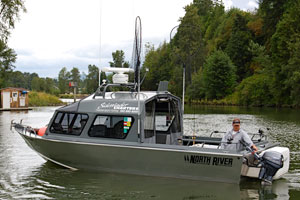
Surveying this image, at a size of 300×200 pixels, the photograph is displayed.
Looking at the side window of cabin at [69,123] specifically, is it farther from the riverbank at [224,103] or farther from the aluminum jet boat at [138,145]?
the riverbank at [224,103]

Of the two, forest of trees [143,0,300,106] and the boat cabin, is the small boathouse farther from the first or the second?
the boat cabin

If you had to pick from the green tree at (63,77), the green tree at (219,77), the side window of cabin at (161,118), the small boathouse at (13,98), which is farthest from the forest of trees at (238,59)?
the green tree at (63,77)

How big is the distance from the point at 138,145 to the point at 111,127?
40.2 inches

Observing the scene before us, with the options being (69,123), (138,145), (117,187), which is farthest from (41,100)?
(138,145)

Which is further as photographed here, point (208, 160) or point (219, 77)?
point (219, 77)

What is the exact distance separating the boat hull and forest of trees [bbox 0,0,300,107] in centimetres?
1922

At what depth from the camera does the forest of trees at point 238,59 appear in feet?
154

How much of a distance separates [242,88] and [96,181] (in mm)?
56064

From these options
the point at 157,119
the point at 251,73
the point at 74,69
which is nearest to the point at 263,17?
the point at 251,73

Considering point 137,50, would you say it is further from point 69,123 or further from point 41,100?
point 41,100

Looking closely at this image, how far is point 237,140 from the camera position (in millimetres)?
9836

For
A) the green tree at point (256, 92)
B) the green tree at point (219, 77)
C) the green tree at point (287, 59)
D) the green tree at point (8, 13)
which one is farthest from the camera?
the green tree at point (219, 77)

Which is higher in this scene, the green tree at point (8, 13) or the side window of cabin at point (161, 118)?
the green tree at point (8, 13)

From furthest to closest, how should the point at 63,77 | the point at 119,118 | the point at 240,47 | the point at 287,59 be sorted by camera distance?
the point at 63,77 < the point at 240,47 < the point at 287,59 < the point at 119,118
